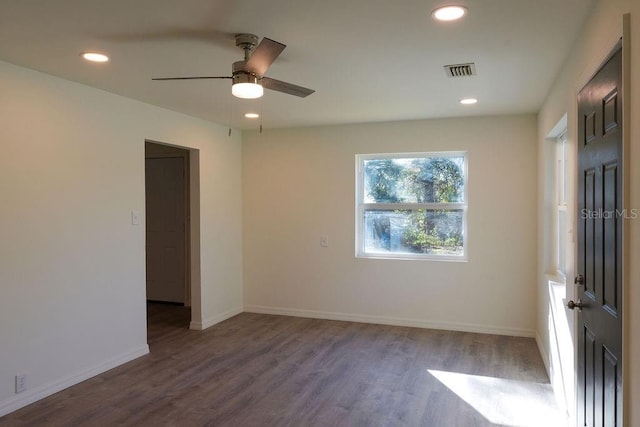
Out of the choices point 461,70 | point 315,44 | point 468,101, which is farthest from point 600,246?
point 468,101

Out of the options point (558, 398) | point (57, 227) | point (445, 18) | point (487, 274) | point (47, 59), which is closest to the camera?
point (445, 18)

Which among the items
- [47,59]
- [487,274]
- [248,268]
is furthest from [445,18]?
[248,268]

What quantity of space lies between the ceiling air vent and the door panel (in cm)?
88

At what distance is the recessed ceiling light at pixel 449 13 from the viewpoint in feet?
7.29

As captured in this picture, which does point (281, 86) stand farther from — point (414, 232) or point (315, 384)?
point (414, 232)

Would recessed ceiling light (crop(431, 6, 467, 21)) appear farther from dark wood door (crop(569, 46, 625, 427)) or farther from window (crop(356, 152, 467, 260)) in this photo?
window (crop(356, 152, 467, 260))

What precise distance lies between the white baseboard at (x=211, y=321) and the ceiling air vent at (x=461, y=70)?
11.9 ft

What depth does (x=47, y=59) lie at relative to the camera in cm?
300

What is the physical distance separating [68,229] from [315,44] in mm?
2326

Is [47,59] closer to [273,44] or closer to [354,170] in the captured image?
[273,44]

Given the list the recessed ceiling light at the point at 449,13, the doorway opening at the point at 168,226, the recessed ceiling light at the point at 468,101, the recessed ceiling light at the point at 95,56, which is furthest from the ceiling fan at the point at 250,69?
the doorway opening at the point at 168,226

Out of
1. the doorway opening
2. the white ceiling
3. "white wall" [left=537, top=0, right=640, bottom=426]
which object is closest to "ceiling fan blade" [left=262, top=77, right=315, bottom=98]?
the white ceiling

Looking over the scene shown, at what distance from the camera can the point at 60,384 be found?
3410mm

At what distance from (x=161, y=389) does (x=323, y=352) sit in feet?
4.91
